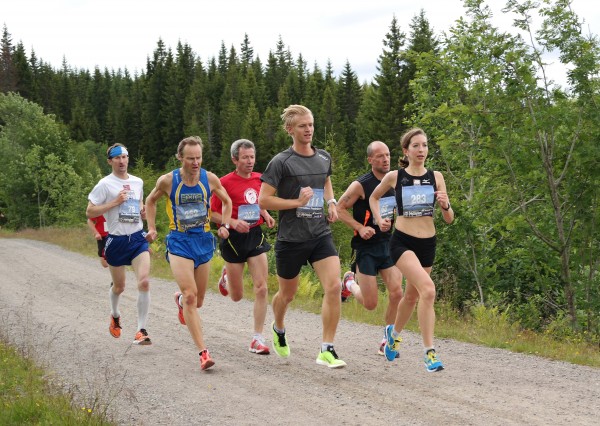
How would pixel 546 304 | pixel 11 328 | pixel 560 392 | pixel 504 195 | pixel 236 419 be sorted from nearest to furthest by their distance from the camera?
pixel 236 419 → pixel 560 392 → pixel 11 328 → pixel 504 195 → pixel 546 304

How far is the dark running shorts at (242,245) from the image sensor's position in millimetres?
8188

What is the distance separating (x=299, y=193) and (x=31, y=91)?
111 metres

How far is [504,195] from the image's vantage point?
34.8 feet

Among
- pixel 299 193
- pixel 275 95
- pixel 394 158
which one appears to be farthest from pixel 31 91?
pixel 299 193

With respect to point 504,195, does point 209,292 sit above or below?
below

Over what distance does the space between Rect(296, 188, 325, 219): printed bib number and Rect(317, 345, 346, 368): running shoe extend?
3.97 feet

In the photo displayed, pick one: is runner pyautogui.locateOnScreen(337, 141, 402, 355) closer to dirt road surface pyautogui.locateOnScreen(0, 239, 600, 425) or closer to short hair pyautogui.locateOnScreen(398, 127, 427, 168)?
short hair pyautogui.locateOnScreen(398, 127, 427, 168)

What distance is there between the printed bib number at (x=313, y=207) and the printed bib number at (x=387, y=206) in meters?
0.90

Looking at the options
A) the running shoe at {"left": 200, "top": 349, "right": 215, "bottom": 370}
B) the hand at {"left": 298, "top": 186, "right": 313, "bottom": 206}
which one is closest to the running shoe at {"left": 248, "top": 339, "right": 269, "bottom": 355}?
the running shoe at {"left": 200, "top": 349, "right": 215, "bottom": 370}

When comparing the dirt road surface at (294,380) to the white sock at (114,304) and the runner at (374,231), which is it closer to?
the white sock at (114,304)

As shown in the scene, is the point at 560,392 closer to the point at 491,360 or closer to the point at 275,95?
the point at 491,360

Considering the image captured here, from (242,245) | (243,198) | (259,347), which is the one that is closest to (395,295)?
(259,347)

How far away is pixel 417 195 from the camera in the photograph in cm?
685

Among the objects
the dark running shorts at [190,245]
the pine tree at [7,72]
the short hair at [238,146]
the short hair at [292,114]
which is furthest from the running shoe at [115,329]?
the pine tree at [7,72]
